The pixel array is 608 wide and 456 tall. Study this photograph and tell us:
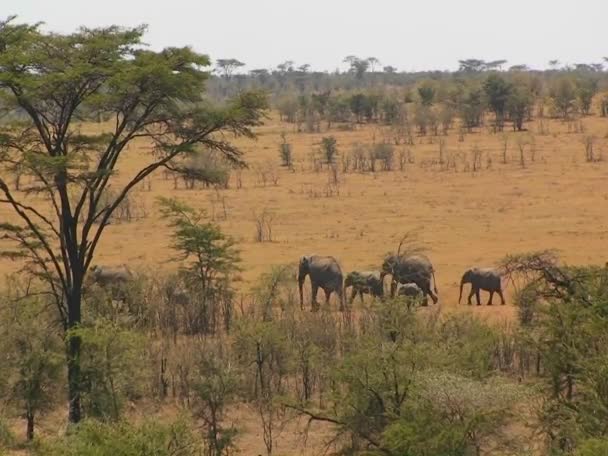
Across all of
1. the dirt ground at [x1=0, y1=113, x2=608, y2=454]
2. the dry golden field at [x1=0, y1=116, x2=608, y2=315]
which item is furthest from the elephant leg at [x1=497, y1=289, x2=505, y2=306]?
the dry golden field at [x1=0, y1=116, x2=608, y2=315]

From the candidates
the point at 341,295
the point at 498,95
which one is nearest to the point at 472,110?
the point at 498,95

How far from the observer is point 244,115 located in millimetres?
13875

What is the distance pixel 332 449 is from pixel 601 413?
4.48 metres

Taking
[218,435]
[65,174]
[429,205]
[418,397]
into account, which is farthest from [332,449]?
[429,205]

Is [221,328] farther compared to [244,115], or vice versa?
[221,328]

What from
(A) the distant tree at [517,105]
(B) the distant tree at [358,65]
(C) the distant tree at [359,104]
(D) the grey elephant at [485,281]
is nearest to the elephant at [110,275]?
(D) the grey elephant at [485,281]

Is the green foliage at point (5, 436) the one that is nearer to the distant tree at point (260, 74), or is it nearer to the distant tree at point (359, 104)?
the distant tree at point (359, 104)

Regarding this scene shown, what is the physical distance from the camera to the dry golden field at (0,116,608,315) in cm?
2467

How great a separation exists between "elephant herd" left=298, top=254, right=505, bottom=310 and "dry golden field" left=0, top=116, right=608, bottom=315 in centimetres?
72

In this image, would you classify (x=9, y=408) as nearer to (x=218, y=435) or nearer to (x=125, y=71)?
(x=218, y=435)

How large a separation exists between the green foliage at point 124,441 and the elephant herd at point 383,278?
33.2 feet

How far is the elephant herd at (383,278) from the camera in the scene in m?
19.2

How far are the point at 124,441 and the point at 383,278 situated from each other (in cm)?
1166

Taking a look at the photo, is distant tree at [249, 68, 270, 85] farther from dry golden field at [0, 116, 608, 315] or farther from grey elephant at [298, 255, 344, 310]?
grey elephant at [298, 255, 344, 310]
